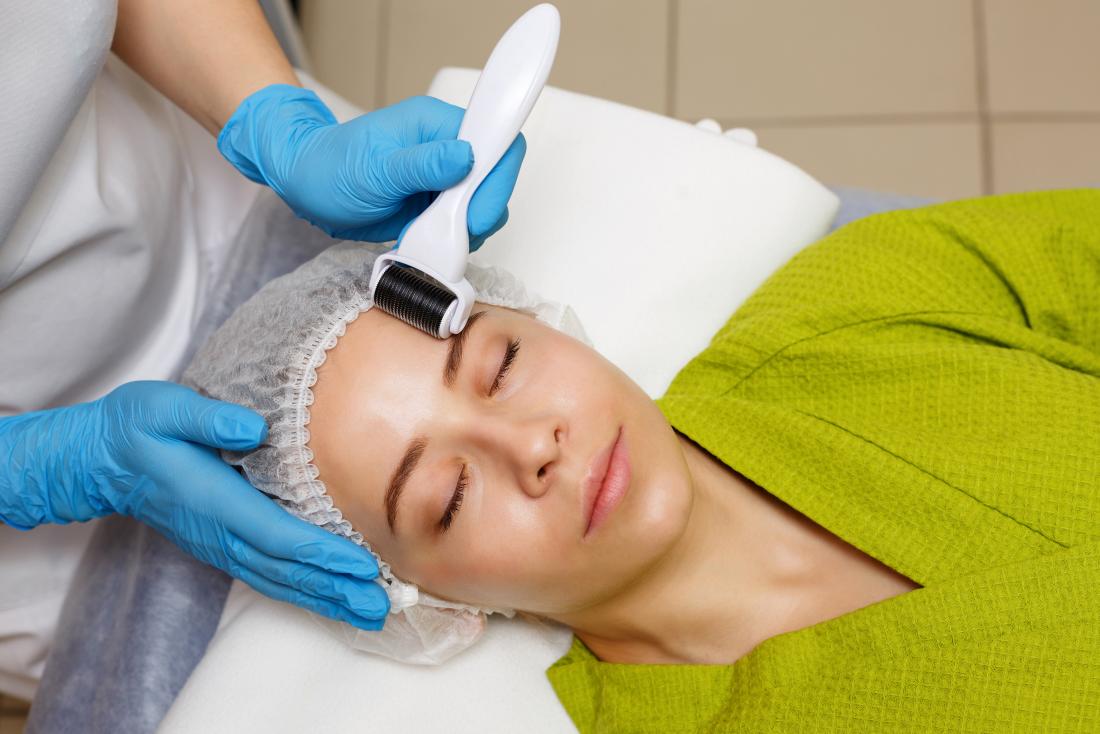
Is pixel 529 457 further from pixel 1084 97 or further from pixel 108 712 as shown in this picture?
pixel 1084 97

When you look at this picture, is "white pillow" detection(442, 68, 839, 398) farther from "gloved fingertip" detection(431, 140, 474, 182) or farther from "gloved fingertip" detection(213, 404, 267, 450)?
"gloved fingertip" detection(213, 404, 267, 450)

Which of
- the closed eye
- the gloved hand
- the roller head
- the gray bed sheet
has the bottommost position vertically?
the gray bed sheet

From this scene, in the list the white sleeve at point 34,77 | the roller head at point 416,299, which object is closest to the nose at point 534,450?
the roller head at point 416,299

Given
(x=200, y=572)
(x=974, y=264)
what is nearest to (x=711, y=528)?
(x=974, y=264)

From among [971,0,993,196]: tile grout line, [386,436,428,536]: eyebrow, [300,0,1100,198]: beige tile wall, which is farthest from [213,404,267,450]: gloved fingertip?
[971,0,993,196]: tile grout line

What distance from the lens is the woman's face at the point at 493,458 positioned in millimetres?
1046

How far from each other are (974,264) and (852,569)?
1.55 ft

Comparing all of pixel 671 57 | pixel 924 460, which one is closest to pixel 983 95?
pixel 671 57

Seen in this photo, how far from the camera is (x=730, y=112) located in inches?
93.4

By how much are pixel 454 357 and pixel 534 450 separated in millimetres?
151

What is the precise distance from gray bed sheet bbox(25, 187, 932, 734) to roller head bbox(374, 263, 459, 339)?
18.4 inches

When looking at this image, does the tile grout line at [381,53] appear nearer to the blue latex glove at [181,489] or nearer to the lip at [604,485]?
the blue latex glove at [181,489]

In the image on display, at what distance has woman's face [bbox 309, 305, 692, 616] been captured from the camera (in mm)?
1046

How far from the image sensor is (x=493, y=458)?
3.45ft
